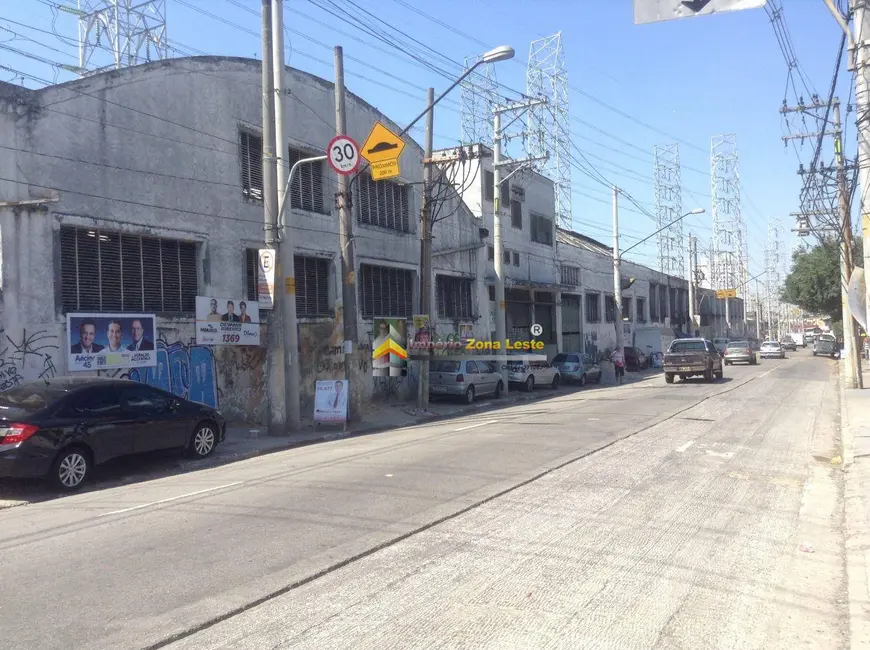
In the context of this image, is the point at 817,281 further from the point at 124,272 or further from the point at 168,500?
the point at 168,500

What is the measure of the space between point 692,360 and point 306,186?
56.9 ft

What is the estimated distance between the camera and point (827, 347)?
2290 inches

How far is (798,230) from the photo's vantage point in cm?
3425

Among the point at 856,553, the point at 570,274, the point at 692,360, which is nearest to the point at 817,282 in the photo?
the point at 570,274

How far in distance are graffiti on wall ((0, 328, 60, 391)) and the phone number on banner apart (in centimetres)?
349

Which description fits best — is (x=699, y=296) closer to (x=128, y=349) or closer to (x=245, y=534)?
(x=128, y=349)

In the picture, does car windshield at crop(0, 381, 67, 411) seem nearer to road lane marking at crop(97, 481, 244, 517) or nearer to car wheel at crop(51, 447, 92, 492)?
car wheel at crop(51, 447, 92, 492)

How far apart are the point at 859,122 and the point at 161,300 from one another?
14.2m

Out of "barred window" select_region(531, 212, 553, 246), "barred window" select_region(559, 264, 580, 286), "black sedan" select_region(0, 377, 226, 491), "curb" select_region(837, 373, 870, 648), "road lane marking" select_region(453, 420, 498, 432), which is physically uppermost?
"barred window" select_region(531, 212, 553, 246)

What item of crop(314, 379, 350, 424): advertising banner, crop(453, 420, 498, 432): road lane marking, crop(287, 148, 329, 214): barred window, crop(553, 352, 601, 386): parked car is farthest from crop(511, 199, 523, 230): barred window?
crop(314, 379, 350, 424): advertising banner

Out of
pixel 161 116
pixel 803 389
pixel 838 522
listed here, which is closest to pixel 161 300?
pixel 161 116

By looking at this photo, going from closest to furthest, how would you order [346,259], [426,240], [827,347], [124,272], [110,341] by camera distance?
[110,341], [124,272], [346,259], [426,240], [827,347]

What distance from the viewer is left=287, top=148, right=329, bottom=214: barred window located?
21.2 m

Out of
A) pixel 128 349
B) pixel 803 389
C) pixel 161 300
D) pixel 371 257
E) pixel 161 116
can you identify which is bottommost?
pixel 803 389
